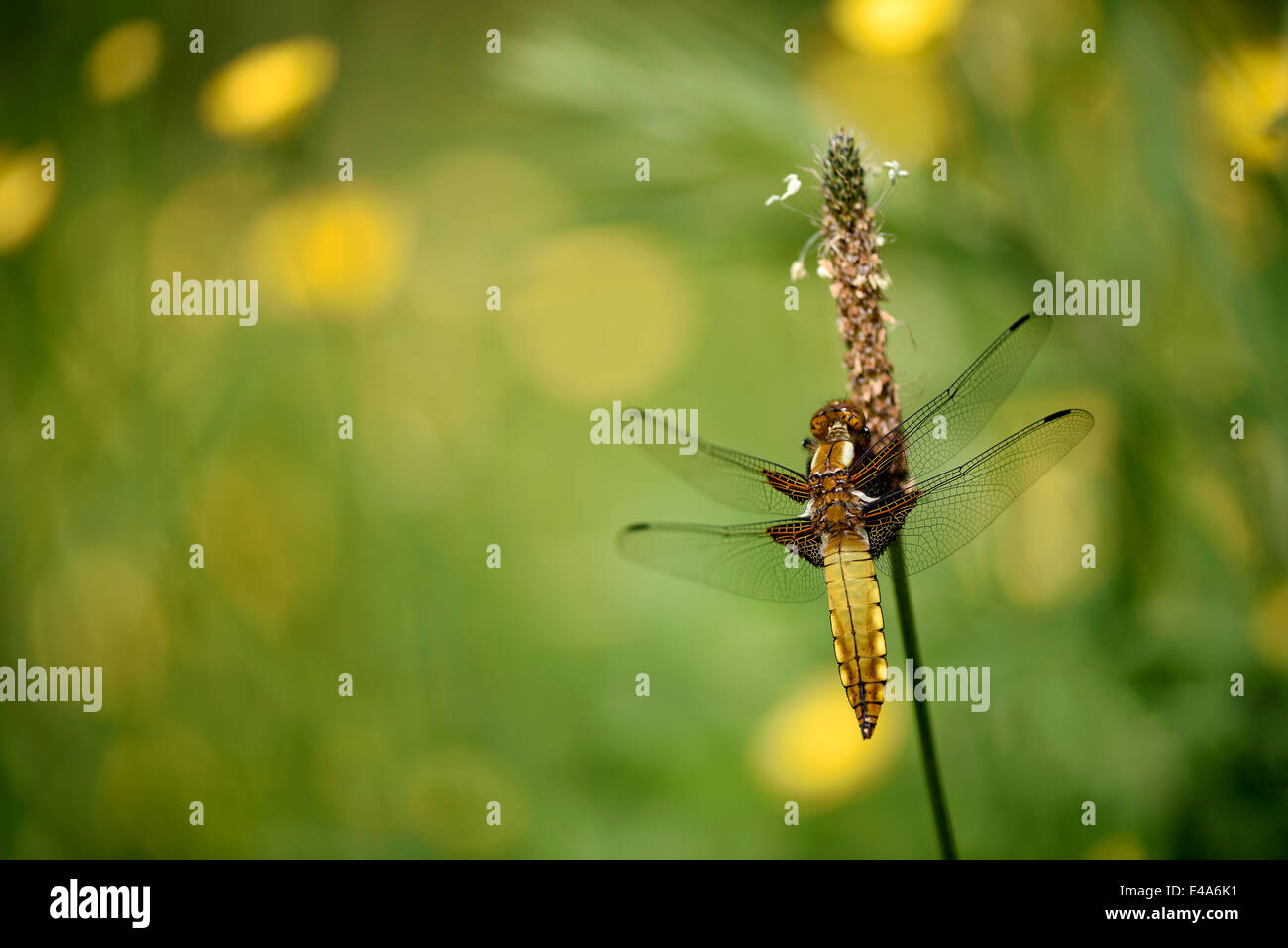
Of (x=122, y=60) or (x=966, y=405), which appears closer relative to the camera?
(x=966, y=405)

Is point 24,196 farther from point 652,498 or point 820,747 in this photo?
point 820,747

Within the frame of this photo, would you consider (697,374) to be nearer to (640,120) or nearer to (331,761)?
(640,120)

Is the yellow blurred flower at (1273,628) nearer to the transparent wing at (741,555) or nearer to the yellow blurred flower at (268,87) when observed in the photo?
the transparent wing at (741,555)

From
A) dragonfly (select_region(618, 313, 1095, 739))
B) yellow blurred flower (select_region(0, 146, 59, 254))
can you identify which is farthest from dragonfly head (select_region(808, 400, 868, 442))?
yellow blurred flower (select_region(0, 146, 59, 254))

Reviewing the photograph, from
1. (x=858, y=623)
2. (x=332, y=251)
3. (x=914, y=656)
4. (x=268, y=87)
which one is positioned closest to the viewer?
(x=914, y=656)

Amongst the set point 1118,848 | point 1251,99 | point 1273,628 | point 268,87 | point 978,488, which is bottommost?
point 1118,848

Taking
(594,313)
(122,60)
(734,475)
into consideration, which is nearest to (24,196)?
(122,60)

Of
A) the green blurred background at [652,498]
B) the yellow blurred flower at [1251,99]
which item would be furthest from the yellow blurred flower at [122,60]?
the yellow blurred flower at [1251,99]
